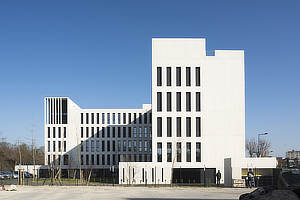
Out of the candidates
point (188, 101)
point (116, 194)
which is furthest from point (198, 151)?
point (116, 194)

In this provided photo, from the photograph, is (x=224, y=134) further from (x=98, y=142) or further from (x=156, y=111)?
(x=98, y=142)

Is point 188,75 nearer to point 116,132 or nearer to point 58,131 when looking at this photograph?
point 116,132

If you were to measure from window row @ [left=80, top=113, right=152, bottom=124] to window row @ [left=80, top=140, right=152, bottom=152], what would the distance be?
17.9 ft

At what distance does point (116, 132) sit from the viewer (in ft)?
274

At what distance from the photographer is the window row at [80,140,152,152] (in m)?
82.7

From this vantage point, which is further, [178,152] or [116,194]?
[178,152]

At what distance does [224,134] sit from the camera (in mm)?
46188

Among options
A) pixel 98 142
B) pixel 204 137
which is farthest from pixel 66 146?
pixel 204 137

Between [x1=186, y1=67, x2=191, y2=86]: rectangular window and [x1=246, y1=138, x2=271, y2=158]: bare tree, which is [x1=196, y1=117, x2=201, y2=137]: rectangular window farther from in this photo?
[x1=246, y1=138, x2=271, y2=158]: bare tree

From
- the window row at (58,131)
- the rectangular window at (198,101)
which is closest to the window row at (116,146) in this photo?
the window row at (58,131)

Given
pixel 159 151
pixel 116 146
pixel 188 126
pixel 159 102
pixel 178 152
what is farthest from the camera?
pixel 116 146

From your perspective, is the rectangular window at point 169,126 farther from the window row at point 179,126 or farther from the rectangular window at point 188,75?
the rectangular window at point 188,75

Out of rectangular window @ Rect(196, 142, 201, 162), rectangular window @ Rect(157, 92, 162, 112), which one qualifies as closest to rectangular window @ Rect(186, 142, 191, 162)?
rectangular window @ Rect(196, 142, 201, 162)

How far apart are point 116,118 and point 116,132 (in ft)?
13.0
